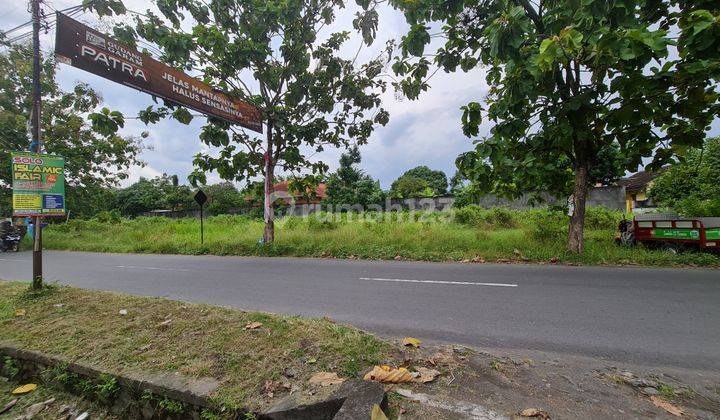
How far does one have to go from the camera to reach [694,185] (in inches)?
677

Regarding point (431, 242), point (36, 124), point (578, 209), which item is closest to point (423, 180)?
point (431, 242)

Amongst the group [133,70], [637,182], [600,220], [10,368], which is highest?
[133,70]

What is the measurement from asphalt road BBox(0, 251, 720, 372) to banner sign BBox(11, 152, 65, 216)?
216 centimetres

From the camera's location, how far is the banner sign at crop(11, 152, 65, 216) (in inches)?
172

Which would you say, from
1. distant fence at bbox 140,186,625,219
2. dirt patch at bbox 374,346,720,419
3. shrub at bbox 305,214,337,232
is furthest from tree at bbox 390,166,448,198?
dirt patch at bbox 374,346,720,419

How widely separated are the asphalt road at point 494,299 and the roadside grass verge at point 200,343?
100cm

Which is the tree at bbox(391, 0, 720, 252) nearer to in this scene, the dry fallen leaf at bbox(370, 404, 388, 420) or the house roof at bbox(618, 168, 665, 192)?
the dry fallen leaf at bbox(370, 404, 388, 420)

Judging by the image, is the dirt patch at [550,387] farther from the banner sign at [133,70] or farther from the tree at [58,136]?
the tree at [58,136]

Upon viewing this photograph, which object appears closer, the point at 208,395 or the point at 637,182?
the point at 208,395

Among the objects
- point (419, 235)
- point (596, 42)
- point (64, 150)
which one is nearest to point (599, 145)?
point (596, 42)

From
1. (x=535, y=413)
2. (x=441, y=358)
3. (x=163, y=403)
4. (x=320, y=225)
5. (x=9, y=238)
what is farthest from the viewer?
(x=9, y=238)

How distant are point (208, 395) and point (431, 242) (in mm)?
8925

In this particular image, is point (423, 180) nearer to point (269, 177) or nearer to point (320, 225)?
point (320, 225)

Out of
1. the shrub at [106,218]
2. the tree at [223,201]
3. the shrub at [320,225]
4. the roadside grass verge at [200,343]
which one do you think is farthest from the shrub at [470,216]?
the shrub at [106,218]
